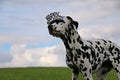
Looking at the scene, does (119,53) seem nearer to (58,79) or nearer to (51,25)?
(51,25)

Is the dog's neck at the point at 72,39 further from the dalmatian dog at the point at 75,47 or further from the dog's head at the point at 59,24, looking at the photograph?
the dog's head at the point at 59,24

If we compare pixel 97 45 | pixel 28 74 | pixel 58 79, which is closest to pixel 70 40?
pixel 97 45

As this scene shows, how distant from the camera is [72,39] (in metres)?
9.56

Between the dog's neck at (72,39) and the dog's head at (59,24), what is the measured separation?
105 millimetres

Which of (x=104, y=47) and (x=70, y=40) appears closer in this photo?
(x=70, y=40)

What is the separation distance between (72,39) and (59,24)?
20.3 inches

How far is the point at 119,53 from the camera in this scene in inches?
418

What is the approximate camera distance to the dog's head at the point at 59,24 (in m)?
9.22

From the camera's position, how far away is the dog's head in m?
9.22

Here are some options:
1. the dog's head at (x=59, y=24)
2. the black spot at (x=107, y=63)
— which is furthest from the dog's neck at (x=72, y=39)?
the black spot at (x=107, y=63)

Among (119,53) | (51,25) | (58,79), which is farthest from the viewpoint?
(58,79)

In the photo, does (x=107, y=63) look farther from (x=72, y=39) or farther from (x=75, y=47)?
(x=72, y=39)

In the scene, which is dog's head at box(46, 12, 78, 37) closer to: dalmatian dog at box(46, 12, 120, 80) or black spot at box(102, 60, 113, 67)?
dalmatian dog at box(46, 12, 120, 80)

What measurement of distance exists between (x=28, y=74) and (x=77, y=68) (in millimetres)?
8371
